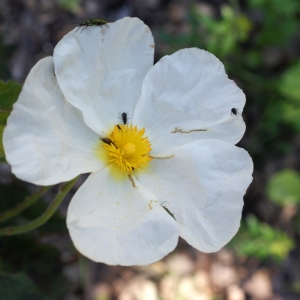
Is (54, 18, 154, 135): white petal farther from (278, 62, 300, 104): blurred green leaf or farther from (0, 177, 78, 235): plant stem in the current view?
(278, 62, 300, 104): blurred green leaf

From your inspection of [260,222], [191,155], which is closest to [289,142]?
[260,222]

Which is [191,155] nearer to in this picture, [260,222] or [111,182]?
[111,182]

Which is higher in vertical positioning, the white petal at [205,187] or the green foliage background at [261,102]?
the white petal at [205,187]

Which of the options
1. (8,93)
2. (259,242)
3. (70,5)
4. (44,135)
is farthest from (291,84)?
(44,135)

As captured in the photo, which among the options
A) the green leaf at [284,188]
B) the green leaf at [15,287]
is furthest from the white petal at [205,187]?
the green leaf at [284,188]

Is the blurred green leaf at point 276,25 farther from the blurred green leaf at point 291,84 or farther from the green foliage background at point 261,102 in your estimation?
the blurred green leaf at point 291,84

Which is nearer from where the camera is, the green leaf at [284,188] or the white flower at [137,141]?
the white flower at [137,141]

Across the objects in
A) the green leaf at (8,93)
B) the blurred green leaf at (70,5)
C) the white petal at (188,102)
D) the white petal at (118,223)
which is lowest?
the blurred green leaf at (70,5)
